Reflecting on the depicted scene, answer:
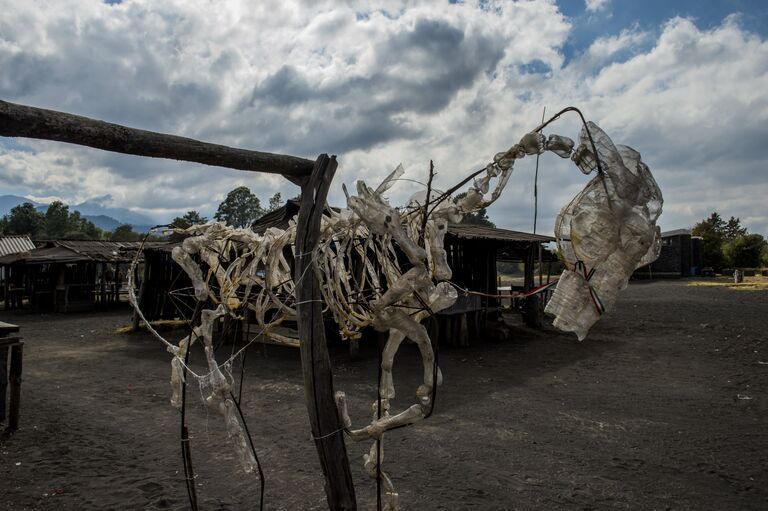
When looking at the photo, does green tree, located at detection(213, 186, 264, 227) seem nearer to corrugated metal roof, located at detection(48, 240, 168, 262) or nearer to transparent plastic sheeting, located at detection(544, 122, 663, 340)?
corrugated metal roof, located at detection(48, 240, 168, 262)

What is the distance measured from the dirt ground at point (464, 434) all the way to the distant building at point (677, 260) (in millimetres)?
27803

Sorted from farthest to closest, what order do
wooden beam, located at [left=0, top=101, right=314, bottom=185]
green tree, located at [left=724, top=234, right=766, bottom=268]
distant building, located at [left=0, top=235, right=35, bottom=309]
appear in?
green tree, located at [left=724, top=234, right=766, bottom=268]
distant building, located at [left=0, top=235, right=35, bottom=309]
wooden beam, located at [left=0, top=101, right=314, bottom=185]

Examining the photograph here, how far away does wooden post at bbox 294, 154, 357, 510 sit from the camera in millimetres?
3275

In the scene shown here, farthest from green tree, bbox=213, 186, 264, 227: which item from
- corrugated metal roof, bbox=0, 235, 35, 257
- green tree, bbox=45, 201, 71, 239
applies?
corrugated metal roof, bbox=0, 235, 35, 257

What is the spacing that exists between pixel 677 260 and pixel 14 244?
44317 millimetres

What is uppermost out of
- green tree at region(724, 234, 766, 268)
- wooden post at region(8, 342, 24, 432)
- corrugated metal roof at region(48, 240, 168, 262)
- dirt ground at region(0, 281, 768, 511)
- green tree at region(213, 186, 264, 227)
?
green tree at region(213, 186, 264, 227)

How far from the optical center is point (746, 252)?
3881cm

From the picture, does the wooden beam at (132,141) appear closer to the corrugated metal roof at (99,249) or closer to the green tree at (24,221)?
the corrugated metal roof at (99,249)

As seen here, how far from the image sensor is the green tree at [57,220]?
4519cm

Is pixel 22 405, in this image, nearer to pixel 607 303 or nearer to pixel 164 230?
pixel 164 230

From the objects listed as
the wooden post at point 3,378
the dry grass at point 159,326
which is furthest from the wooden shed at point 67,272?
the wooden post at point 3,378

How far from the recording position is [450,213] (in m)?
3.47

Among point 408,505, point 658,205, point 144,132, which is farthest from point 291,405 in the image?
point 658,205

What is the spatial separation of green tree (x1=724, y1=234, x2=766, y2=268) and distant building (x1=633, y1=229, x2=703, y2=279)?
9.31 ft
